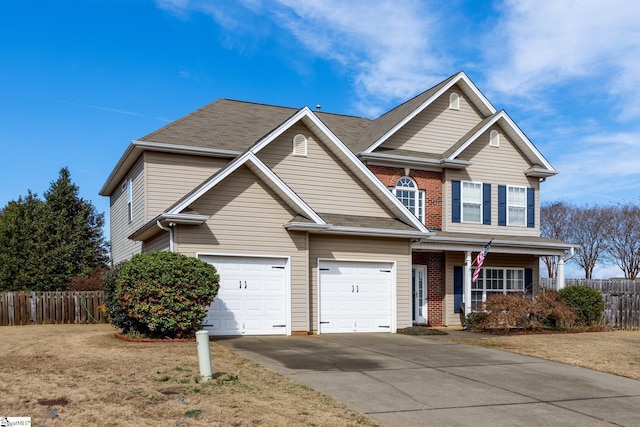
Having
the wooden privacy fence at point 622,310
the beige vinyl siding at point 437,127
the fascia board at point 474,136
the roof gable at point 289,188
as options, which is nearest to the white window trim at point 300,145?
the roof gable at point 289,188

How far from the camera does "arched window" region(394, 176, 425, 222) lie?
23.7m

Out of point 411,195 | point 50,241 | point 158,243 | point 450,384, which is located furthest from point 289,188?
point 50,241

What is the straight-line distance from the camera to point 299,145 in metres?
20.4

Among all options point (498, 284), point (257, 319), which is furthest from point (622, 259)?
point (257, 319)

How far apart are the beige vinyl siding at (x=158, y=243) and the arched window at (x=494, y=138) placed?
1335 cm

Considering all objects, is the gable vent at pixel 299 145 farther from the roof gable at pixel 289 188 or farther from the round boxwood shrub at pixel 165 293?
the round boxwood shrub at pixel 165 293

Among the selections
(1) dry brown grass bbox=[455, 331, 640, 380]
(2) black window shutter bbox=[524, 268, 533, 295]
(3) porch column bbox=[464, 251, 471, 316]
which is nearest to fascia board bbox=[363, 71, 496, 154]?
(3) porch column bbox=[464, 251, 471, 316]

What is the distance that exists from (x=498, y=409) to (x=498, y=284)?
54.2 ft

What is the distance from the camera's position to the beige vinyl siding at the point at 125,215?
71.3 feet

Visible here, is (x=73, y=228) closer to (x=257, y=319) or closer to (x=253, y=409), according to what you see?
(x=257, y=319)

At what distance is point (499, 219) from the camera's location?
25.2 m

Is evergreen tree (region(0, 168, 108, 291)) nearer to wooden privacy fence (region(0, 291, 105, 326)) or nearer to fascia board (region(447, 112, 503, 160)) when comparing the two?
wooden privacy fence (region(0, 291, 105, 326))

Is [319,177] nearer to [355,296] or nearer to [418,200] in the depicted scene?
[355,296]

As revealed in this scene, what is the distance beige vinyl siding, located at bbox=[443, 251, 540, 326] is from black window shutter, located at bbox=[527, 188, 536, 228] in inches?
53.8
